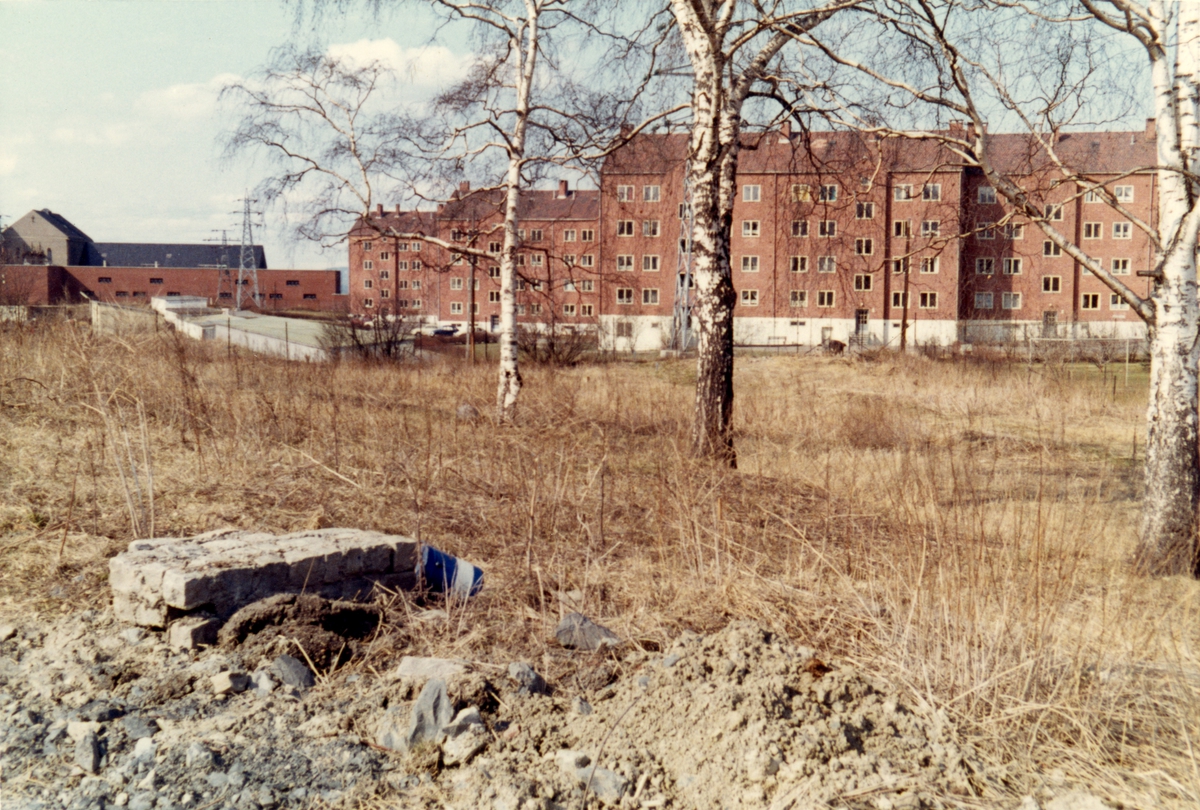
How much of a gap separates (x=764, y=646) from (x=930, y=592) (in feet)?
3.36

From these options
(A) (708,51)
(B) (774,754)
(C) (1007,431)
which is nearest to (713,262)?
(A) (708,51)

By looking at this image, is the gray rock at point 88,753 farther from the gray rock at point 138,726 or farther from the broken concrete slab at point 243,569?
the broken concrete slab at point 243,569

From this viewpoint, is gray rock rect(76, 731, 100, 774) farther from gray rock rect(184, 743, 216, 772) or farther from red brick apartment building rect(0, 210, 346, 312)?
red brick apartment building rect(0, 210, 346, 312)

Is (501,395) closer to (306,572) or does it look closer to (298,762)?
(306,572)

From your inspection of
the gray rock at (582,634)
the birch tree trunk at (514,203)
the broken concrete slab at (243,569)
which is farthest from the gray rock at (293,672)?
the birch tree trunk at (514,203)

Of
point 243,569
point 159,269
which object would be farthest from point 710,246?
point 159,269

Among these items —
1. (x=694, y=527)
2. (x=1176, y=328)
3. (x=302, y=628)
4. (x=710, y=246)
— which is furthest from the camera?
(x=710, y=246)

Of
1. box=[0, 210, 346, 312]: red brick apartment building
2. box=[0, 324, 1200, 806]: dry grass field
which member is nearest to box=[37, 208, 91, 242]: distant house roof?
box=[0, 210, 346, 312]: red brick apartment building

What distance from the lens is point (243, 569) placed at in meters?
4.08

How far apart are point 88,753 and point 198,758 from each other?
39cm

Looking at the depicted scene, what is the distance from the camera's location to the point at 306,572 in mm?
4223

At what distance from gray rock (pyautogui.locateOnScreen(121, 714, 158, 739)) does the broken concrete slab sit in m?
0.73

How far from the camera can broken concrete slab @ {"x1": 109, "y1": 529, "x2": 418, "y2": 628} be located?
3.97 m

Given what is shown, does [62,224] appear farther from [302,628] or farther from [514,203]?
[302,628]
